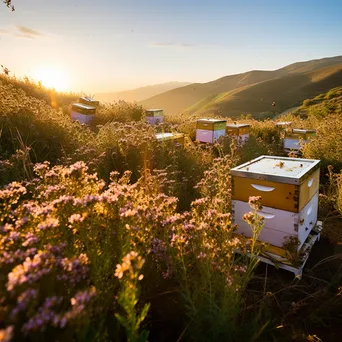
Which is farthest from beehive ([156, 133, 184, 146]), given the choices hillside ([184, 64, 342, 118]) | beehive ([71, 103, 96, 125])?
hillside ([184, 64, 342, 118])

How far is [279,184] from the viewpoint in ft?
10.2

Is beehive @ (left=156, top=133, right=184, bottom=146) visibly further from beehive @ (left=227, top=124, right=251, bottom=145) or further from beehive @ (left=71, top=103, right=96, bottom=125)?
beehive @ (left=71, top=103, right=96, bottom=125)

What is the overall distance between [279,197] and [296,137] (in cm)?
645

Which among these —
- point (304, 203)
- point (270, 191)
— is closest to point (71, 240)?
point (270, 191)

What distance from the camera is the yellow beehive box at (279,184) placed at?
3.04 metres

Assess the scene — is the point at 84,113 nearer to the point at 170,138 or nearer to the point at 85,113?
the point at 85,113

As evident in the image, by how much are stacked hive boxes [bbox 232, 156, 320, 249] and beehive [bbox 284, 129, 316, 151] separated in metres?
5.09

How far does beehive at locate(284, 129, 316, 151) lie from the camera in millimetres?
8422

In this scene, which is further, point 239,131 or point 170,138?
point 239,131

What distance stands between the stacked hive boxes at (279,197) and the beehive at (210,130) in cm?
489

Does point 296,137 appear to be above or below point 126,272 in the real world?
below

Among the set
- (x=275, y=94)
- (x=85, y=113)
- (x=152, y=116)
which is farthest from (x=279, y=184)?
(x=275, y=94)

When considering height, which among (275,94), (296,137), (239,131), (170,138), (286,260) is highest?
(275,94)

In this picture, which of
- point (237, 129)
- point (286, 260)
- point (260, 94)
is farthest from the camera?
point (260, 94)
